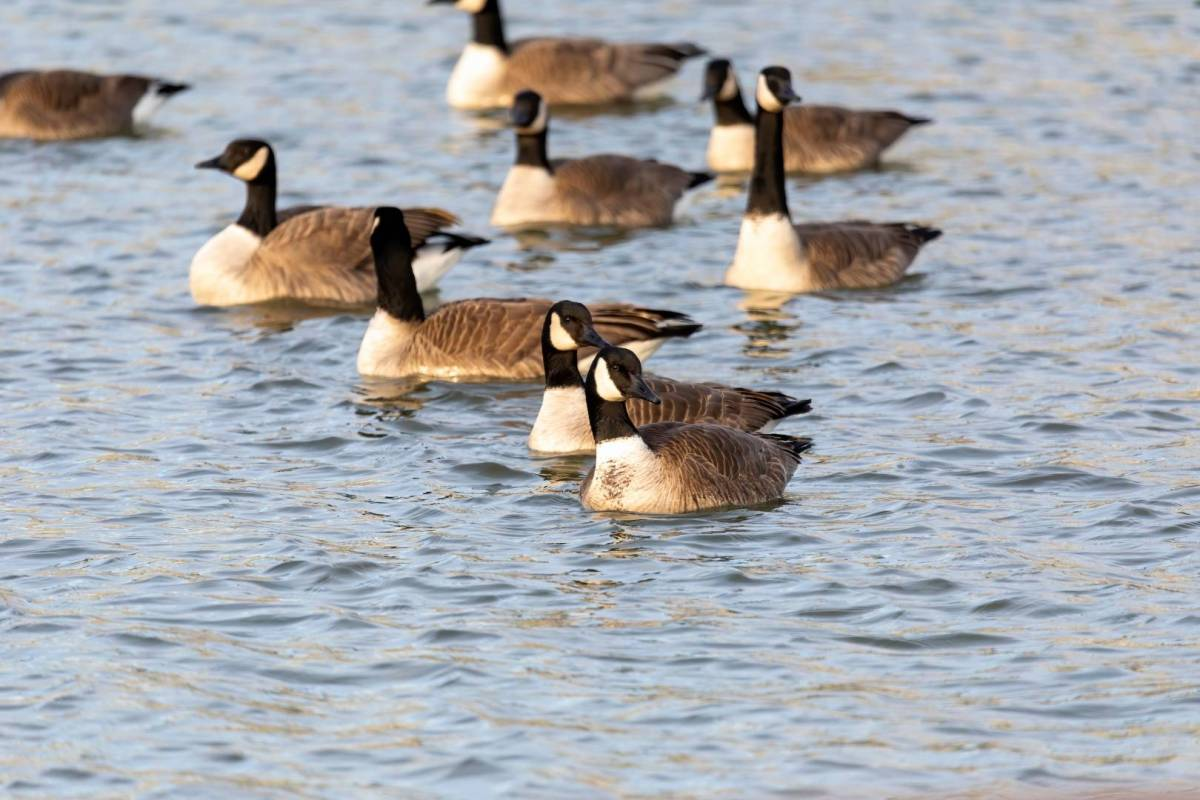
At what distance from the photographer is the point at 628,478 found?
38.2 ft

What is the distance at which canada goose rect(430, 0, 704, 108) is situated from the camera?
2572 centimetres

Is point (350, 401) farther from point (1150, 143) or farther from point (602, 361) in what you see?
point (1150, 143)

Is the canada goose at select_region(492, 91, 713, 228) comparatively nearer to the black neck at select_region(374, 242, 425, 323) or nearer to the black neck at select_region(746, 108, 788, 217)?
the black neck at select_region(746, 108, 788, 217)

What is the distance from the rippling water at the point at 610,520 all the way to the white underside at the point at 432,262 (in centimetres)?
74

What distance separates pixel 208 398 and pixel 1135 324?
711cm

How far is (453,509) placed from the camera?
12016 millimetres

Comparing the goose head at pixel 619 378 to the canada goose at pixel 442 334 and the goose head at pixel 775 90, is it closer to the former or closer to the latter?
the canada goose at pixel 442 334

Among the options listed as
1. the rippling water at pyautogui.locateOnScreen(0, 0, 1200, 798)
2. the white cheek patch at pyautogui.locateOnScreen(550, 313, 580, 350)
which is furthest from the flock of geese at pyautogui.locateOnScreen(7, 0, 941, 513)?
the rippling water at pyautogui.locateOnScreen(0, 0, 1200, 798)

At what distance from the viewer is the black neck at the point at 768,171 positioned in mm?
17609

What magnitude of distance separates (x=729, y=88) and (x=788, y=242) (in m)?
4.88

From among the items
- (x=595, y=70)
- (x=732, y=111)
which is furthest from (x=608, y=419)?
(x=595, y=70)

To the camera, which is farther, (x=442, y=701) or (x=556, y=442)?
(x=556, y=442)

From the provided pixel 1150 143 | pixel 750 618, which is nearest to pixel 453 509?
pixel 750 618

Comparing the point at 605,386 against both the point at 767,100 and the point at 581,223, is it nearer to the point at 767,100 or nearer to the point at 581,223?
the point at 767,100
